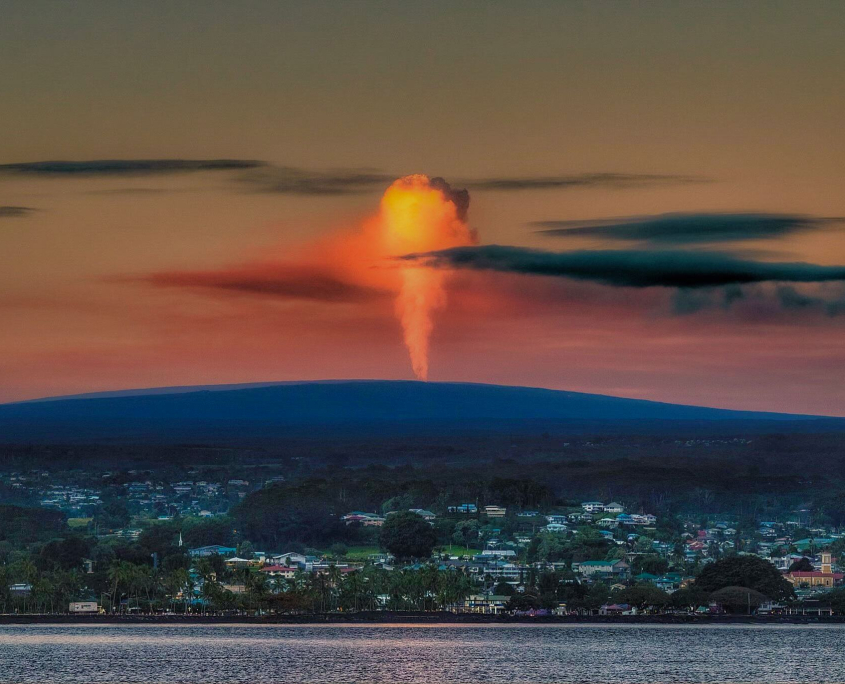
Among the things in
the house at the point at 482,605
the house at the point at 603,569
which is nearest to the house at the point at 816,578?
the house at the point at 603,569

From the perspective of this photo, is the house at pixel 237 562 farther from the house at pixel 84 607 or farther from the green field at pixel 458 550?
the green field at pixel 458 550

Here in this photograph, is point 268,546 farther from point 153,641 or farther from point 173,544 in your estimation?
point 153,641

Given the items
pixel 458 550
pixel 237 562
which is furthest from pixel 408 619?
pixel 458 550

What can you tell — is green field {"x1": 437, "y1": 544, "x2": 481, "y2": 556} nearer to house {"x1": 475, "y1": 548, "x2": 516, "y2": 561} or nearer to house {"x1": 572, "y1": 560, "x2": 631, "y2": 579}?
house {"x1": 475, "y1": 548, "x2": 516, "y2": 561}

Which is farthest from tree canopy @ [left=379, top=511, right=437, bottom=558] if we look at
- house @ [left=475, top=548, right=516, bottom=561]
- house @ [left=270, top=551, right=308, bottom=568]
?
house @ [left=270, top=551, right=308, bottom=568]

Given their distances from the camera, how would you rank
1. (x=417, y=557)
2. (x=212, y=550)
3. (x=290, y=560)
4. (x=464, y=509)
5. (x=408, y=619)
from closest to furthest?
1. (x=408, y=619)
2. (x=417, y=557)
3. (x=290, y=560)
4. (x=212, y=550)
5. (x=464, y=509)

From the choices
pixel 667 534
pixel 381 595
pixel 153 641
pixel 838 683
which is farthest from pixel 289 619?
pixel 667 534

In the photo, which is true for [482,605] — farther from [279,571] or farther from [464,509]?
[464,509]

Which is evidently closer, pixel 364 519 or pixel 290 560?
pixel 290 560
